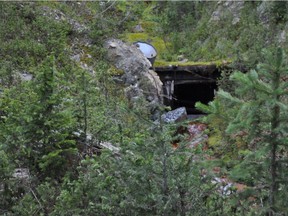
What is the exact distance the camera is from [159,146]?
314 centimetres

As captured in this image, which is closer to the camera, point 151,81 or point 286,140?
point 286,140

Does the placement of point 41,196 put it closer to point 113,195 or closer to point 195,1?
point 113,195

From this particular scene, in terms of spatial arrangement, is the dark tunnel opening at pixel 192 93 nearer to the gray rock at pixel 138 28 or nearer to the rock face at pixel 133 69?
the rock face at pixel 133 69

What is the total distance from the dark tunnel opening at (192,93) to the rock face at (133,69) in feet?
8.64

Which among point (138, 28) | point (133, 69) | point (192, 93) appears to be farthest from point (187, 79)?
point (138, 28)

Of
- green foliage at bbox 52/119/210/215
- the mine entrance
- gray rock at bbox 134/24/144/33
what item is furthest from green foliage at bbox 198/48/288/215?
gray rock at bbox 134/24/144/33

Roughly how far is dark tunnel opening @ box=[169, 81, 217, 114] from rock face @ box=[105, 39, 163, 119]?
2634mm

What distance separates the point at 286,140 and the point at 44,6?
36.2ft

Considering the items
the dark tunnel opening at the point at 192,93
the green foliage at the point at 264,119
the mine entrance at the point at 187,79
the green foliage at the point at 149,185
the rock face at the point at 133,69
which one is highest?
the green foliage at the point at 264,119

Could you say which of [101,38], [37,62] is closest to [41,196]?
[37,62]

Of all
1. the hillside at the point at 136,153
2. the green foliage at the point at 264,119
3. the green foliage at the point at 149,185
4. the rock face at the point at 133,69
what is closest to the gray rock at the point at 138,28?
the rock face at the point at 133,69

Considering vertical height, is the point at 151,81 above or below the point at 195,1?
below

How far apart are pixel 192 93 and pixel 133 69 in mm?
4201

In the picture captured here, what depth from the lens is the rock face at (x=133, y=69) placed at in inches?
426
